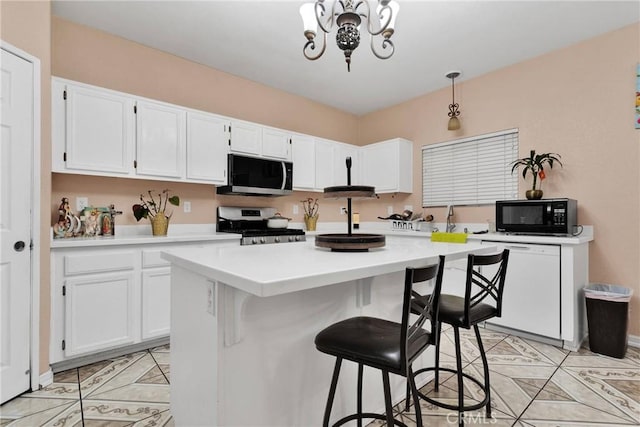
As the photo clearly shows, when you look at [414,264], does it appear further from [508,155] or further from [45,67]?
[508,155]

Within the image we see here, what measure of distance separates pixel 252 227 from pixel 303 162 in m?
1.04

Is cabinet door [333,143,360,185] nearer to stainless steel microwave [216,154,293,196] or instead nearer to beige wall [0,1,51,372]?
stainless steel microwave [216,154,293,196]

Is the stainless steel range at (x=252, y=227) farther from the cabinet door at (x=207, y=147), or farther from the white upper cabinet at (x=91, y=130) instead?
the white upper cabinet at (x=91, y=130)

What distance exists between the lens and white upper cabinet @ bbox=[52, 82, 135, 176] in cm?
250

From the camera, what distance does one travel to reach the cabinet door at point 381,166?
4.42 metres

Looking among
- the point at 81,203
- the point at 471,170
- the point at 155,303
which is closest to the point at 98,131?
the point at 81,203

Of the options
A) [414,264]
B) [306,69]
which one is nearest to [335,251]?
[414,264]

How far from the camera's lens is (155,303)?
2.63 m

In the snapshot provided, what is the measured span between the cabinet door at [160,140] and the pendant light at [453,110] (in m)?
2.91

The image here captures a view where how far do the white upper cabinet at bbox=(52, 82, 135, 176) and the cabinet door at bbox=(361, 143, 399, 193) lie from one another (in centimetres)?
300

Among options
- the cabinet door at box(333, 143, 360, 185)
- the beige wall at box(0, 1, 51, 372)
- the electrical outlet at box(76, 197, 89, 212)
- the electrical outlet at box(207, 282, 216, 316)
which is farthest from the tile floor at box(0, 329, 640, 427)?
the cabinet door at box(333, 143, 360, 185)

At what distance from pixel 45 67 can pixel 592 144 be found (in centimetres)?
433

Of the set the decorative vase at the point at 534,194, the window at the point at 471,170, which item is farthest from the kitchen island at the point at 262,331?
the window at the point at 471,170

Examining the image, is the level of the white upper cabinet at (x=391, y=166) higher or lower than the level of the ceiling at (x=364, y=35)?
lower
